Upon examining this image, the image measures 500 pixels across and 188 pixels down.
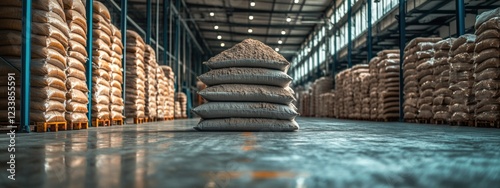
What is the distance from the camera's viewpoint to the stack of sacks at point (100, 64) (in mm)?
8386

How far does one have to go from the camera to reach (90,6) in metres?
7.98

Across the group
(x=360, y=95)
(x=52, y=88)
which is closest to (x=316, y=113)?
(x=360, y=95)

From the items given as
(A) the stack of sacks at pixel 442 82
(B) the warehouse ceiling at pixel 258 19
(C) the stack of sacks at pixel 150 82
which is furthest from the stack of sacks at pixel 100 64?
(B) the warehouse ceiling at pixel 258 19

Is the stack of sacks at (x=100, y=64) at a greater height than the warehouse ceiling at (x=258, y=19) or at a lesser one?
lesser

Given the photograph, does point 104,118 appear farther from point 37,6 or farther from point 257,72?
point 257,72

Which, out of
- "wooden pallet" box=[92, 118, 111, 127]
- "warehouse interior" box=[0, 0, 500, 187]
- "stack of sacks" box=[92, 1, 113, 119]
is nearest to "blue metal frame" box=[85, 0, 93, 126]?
"warehouse interior" box=[0, 0, 500, 187]

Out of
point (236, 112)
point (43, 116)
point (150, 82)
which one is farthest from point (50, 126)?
point (150, 82)

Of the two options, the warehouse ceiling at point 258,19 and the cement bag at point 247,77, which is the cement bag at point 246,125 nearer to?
the cement bag at point 247,77

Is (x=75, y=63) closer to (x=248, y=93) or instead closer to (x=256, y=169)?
(x=248, y=93)

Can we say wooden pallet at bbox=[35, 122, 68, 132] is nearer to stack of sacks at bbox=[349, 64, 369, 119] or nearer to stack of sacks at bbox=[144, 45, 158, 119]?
stack of sacks at bbox=[144, 45, 158, 119]

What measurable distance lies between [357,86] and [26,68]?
11.9 m

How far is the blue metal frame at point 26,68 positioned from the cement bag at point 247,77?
7.49 ft

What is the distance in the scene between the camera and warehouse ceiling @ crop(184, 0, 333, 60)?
24484mm

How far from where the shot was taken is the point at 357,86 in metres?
15.5
